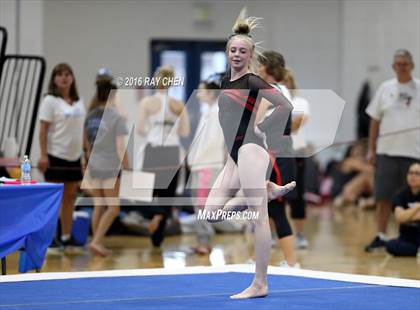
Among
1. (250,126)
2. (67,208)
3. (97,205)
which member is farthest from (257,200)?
(67,208)

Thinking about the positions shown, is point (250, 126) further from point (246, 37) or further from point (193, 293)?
point (193, 293)

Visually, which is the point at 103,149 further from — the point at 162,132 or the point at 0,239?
the point at 0,239

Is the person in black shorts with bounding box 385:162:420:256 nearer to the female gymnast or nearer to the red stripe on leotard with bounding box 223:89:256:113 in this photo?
the female gymnast

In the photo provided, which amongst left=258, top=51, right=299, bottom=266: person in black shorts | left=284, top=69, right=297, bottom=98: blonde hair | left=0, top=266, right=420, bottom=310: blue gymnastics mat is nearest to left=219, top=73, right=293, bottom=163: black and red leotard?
left=0, top=266, right=420, bottom=310: blue gymnastics mat

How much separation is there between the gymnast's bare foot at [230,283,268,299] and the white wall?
530 cm

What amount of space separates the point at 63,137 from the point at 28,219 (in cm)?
171

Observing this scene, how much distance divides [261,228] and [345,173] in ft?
25.6

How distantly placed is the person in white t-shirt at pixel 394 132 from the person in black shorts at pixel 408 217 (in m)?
0.33

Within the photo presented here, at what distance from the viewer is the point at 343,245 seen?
7934 mm

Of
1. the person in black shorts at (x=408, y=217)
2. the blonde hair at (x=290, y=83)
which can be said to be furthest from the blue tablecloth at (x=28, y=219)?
the person in black shorts at (x=408, y=217)

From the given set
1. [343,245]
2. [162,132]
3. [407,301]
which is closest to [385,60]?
[343,245]

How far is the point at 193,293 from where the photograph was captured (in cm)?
478

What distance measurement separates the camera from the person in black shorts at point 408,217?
695 cm

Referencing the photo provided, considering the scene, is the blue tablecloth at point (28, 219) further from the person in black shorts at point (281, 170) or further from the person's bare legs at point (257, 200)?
the person's bare legs at point (257, 200)
